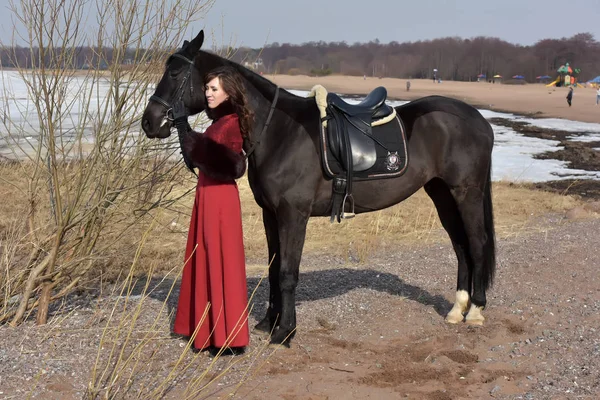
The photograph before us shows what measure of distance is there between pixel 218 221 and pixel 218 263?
29 cm

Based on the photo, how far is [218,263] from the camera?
15.3 ft

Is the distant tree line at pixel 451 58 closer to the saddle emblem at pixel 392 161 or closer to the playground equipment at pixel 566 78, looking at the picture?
the playground equipment at pixel 566 78

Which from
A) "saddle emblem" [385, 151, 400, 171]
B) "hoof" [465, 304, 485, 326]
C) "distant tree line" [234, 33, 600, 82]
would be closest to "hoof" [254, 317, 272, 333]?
"saddle emblem" [385, 151, 400, 171]

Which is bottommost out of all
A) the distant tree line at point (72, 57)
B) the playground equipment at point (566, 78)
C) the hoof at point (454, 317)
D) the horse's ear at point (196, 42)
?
the hoof at point (454, 317)

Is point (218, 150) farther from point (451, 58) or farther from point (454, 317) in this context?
point (451, 58)

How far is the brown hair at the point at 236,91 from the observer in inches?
176

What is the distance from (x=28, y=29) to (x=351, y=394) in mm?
3338

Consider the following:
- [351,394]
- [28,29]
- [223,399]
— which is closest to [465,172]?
[351,394]

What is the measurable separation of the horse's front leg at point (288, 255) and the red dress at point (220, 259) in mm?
324

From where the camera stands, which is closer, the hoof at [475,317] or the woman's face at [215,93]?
the woman's face at [215,93]

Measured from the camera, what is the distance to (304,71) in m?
77.9

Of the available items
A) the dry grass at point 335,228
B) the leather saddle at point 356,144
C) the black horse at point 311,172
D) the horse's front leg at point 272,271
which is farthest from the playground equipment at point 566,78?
the horse's front leg at point 272,271

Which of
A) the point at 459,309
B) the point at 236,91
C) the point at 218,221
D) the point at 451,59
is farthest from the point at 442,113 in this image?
the point at 451,59

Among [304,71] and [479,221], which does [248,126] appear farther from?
[304,71]
